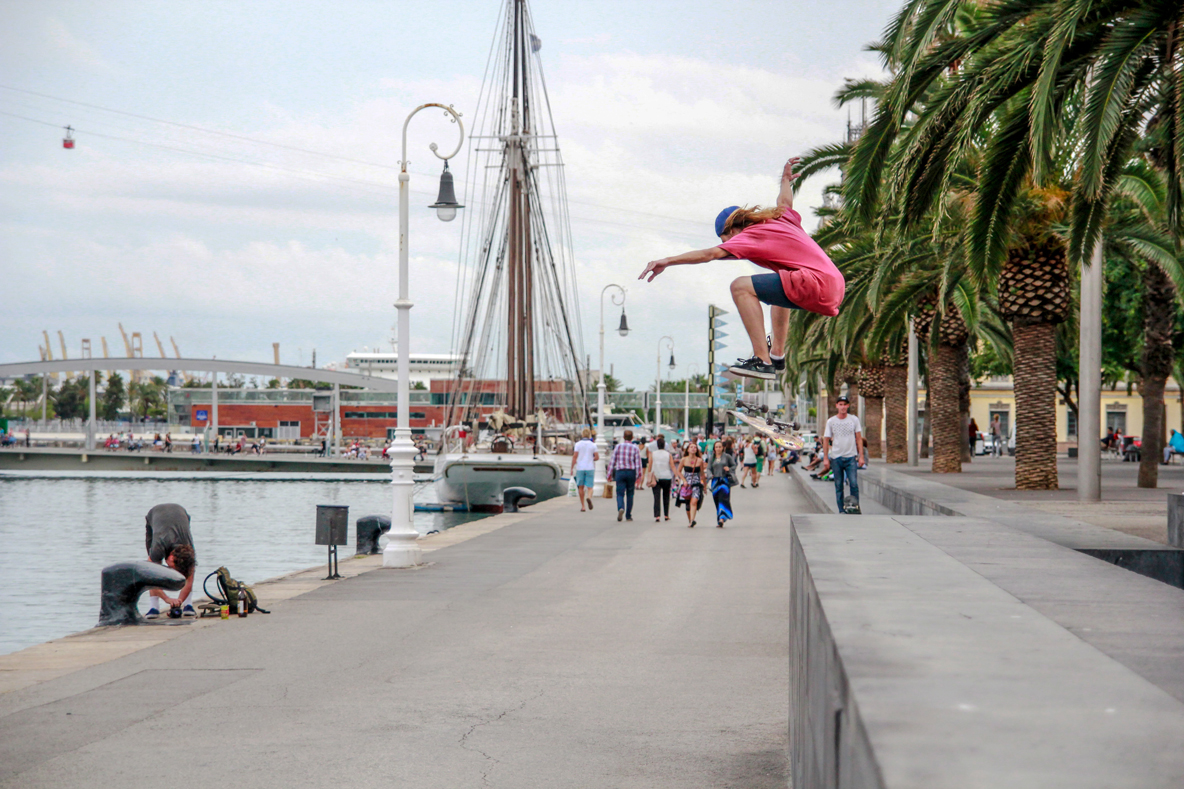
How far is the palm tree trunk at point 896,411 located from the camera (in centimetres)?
3958

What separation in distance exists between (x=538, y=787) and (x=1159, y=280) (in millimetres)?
23334

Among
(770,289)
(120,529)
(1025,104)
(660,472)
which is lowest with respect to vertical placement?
(120,529)

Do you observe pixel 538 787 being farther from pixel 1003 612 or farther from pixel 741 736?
pixel 1003 612

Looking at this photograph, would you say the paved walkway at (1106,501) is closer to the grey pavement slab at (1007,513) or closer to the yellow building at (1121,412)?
the grey pavement slab at (1007,513)

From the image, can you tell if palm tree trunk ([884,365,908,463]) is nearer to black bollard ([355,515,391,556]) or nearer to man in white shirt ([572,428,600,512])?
man in white shirt ([572,428,600,512])

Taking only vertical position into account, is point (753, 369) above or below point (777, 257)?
below

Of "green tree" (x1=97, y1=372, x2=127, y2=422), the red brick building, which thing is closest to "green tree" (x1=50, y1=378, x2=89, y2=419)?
"green tree" (x1=97, y1=372, x2=127, y2=422)

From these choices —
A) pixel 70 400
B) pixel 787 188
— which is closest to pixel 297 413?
pixel 70 400

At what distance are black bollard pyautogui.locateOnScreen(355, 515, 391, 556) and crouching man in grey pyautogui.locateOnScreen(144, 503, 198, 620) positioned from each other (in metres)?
7.37

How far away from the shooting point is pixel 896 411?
40062mm

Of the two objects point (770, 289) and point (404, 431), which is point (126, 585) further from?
point (770, 289)

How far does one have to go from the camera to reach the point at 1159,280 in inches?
989

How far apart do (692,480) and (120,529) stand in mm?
18541

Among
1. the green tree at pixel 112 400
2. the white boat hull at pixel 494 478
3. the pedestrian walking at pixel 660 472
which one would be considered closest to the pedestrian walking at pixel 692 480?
the pedestrian walking at pixel 660 472
